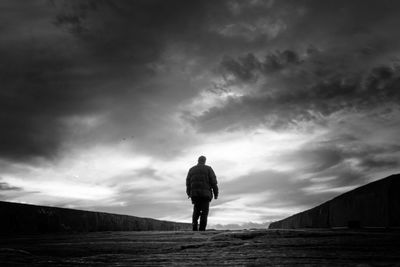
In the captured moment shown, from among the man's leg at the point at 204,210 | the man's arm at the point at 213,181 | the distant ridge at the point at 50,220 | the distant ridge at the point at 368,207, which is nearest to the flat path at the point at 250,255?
the distant ridge at the point at 368,207

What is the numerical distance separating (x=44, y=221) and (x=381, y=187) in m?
7.02

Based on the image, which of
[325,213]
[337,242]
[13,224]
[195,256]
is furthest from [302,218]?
[195,256]

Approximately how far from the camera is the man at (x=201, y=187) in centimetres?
1066

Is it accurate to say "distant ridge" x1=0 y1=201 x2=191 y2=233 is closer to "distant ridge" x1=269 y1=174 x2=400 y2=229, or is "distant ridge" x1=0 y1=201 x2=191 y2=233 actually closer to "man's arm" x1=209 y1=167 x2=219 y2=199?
"man's arm" x1=209 y1=167 x2=219 y2=199

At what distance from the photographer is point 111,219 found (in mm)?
11359

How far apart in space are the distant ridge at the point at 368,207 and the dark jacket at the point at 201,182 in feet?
9.92

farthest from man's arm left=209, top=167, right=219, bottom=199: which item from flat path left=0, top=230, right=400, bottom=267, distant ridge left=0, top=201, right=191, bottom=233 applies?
flat path left=0, top=230, right=400, bottom=267

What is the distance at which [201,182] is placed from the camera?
420 inches

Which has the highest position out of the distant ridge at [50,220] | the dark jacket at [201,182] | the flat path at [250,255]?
the dark jacket at [201,182]

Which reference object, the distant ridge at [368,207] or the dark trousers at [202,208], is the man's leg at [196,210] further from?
the distant ridge at [368,207]

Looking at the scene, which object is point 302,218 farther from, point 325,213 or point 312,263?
point 312,263

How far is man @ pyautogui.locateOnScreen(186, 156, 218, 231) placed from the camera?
35.0ft

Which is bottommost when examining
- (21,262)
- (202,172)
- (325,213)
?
(21,262)

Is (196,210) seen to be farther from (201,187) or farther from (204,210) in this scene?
(201,187)
